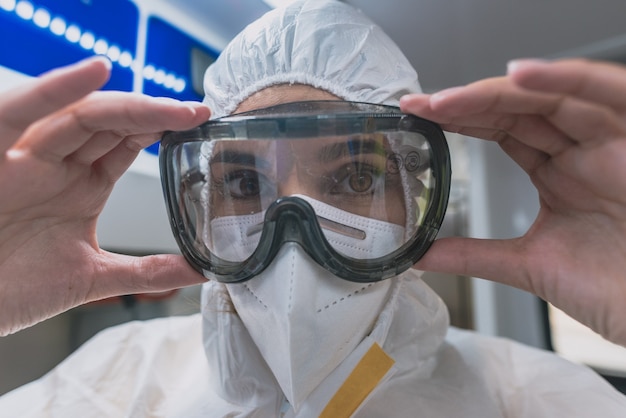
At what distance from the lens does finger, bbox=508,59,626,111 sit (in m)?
0.46

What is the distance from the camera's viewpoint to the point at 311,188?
2.40 feet

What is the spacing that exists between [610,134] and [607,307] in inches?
9.1

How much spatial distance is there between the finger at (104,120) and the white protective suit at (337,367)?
0.90 feet

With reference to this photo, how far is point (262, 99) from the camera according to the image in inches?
32.7

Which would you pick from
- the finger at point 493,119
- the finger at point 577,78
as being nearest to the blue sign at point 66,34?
the finger at point 493,119

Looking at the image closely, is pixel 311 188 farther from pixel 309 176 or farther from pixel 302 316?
pixel 302 316

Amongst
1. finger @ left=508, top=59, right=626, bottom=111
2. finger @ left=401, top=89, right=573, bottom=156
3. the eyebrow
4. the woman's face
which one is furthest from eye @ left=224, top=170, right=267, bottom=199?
finger @ left=508, top=59, right=626, bottom=111

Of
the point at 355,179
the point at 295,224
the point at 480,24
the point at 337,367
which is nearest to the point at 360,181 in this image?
the point at 355,179

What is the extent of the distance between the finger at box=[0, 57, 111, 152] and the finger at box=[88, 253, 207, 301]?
0.96ft

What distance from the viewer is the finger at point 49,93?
0.51m

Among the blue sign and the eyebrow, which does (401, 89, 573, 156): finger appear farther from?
the blue sign

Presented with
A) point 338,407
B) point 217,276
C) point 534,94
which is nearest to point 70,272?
point 217,276

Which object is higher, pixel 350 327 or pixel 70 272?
pixel 70 272

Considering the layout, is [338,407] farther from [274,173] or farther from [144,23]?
[144,23]
